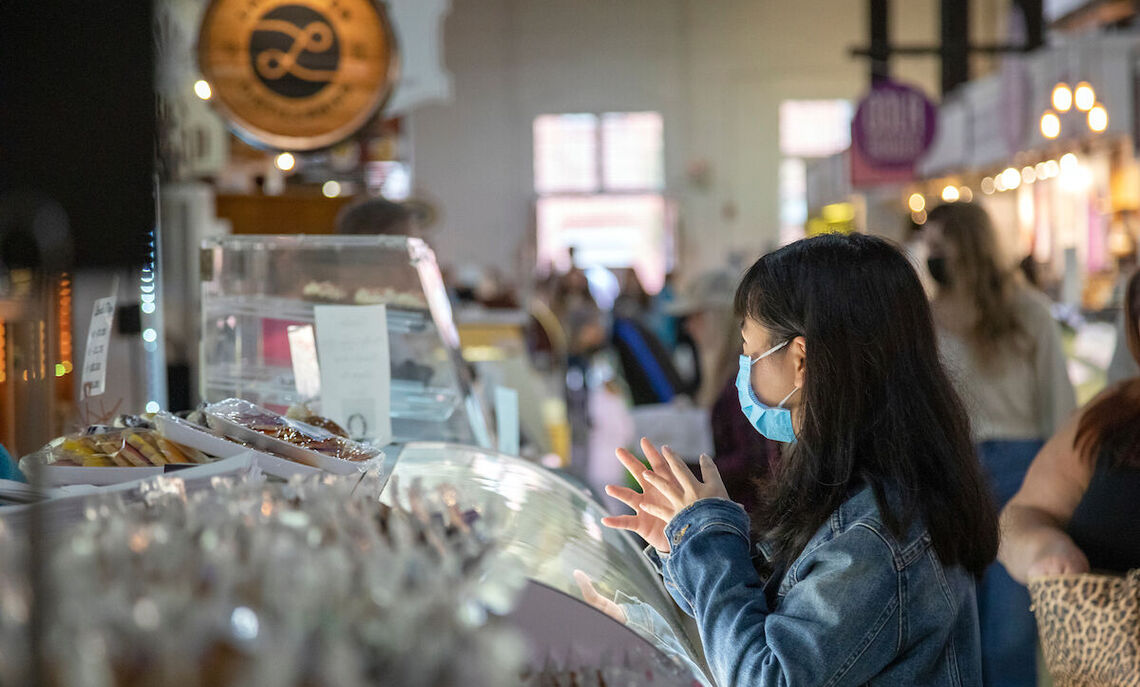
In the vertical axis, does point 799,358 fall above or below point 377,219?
below

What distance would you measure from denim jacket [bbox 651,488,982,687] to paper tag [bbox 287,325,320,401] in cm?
107

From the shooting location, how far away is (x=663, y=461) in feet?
5.43

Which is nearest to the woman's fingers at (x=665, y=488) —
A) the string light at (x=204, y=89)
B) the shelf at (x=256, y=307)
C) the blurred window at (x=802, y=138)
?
the shelf at (x=256, y=307)

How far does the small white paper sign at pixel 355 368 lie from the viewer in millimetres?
2330

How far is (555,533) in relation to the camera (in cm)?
171

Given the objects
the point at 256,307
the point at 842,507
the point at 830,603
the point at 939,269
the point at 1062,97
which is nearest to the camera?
the point at 830,603

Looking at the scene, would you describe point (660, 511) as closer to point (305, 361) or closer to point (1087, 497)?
point (305, 361)

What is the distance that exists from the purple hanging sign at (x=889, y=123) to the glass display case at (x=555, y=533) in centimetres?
911

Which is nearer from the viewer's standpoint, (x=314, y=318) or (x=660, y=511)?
(x=660, y=511)

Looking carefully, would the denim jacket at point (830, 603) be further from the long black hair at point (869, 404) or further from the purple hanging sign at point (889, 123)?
the purple hanging sign at point (889, 123)

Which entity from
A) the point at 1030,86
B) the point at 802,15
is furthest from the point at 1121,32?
the point at 802,15

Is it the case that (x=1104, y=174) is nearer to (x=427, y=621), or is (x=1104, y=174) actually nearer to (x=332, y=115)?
(x=332, y=115)

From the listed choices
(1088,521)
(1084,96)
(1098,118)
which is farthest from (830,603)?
(1084,96)

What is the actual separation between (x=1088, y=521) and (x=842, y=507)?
1092mm
